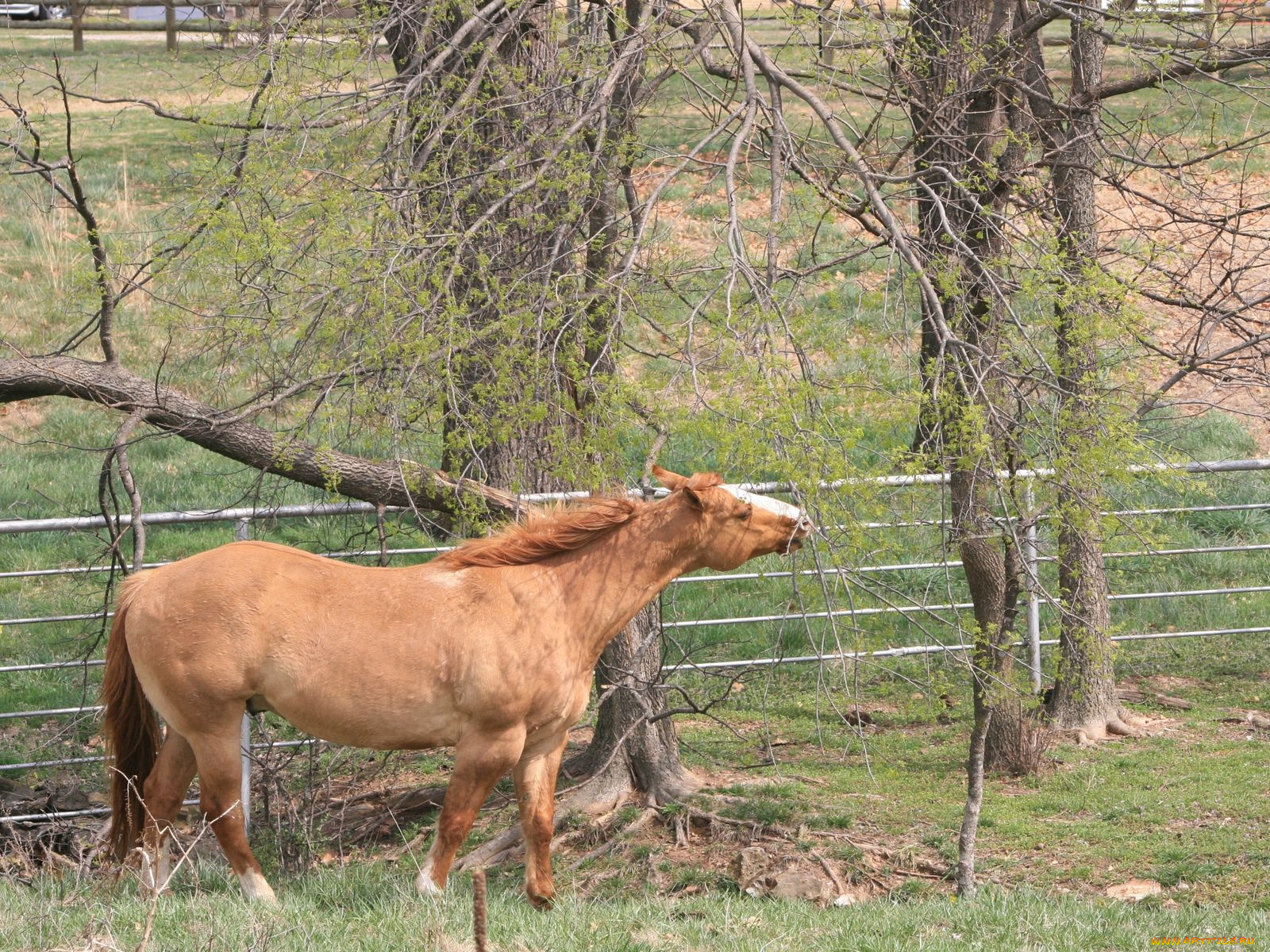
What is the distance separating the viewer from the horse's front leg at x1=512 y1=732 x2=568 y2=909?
19.8 ft

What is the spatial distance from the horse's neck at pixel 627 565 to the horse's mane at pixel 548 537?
6cm

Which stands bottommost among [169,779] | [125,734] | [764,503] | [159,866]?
[159,866]

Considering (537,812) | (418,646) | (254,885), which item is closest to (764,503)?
(418,646)

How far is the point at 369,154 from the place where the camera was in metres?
7.21

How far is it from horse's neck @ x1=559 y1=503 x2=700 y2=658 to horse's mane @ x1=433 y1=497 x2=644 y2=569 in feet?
0.21

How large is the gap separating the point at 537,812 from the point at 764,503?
1770 mm

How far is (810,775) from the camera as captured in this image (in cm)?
828

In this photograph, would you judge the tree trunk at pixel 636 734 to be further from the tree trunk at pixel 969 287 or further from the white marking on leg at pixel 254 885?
the white marking on leg at pixel 254 885

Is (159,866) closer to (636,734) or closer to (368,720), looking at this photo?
(368,720)

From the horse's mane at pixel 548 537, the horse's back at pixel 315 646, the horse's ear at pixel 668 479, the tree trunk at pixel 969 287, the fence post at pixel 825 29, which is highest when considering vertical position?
the fence post at pixel 825 29

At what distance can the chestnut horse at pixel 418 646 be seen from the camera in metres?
5.67

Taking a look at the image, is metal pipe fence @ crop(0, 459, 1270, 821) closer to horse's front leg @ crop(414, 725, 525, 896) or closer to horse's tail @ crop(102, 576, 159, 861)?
horse's tail @ crop(102, 576, 159, 861)

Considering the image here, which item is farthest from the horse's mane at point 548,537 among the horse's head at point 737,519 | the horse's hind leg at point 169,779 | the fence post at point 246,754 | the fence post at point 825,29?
the fence post at point 825,29

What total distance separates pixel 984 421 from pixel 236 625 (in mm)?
3201
